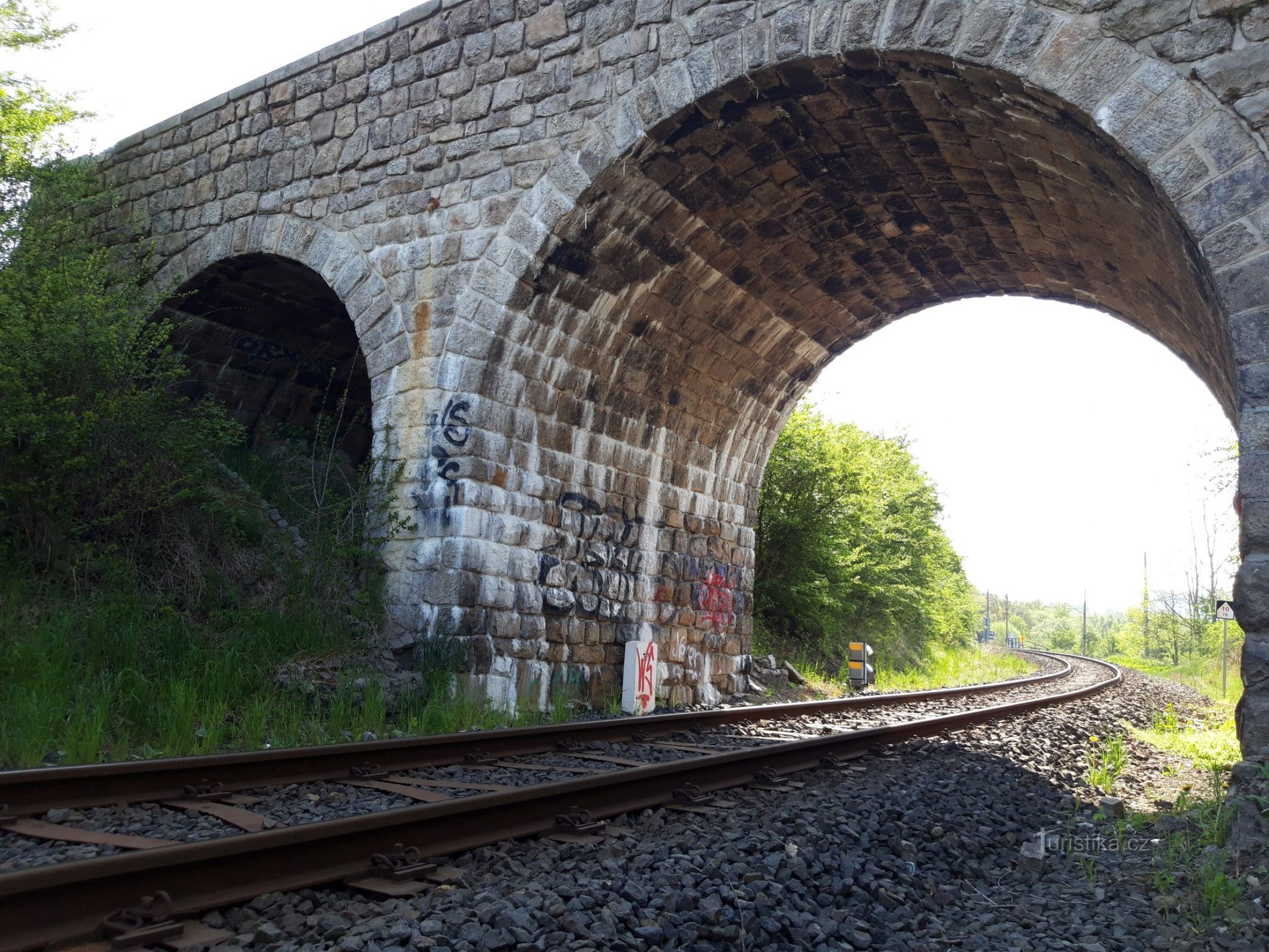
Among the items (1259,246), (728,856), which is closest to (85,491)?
(728,856)

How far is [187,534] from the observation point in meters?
8.73

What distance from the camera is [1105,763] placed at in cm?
738

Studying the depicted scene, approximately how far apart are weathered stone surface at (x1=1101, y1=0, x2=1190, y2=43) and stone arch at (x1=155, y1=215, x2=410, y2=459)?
5973 millimetres

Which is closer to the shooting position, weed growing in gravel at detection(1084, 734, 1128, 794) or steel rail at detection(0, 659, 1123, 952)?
steel rail at detection(0, 659, 1123, 952)

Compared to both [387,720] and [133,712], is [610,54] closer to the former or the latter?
[387,720]

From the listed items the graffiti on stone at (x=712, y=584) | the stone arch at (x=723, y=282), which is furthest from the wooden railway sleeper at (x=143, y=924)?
the graffiti on stone at (x=712, y=584)

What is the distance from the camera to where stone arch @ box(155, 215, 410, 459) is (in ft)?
30.5

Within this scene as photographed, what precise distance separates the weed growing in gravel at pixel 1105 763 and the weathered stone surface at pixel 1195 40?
4.73m

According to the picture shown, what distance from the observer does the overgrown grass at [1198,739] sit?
27.7 feet

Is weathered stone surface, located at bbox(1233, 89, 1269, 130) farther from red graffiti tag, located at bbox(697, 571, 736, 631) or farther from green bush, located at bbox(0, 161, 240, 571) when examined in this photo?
green bush, located at bbox(0, 161, 240, 571)

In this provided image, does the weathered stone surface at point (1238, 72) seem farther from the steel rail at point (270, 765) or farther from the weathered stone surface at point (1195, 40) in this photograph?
the steel rail at point (270, 765)

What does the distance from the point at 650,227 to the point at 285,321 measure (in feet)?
17.1

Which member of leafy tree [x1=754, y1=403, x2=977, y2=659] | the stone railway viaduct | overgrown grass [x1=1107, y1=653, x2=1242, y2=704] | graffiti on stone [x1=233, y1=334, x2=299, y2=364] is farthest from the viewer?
overgrown grass [x1=1107, y1=653, x2=1242, y2=704]

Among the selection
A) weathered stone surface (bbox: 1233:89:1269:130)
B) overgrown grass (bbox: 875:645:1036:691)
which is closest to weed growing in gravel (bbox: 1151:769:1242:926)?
weathered stone surface (bbox: 1233:89:1269:130)
